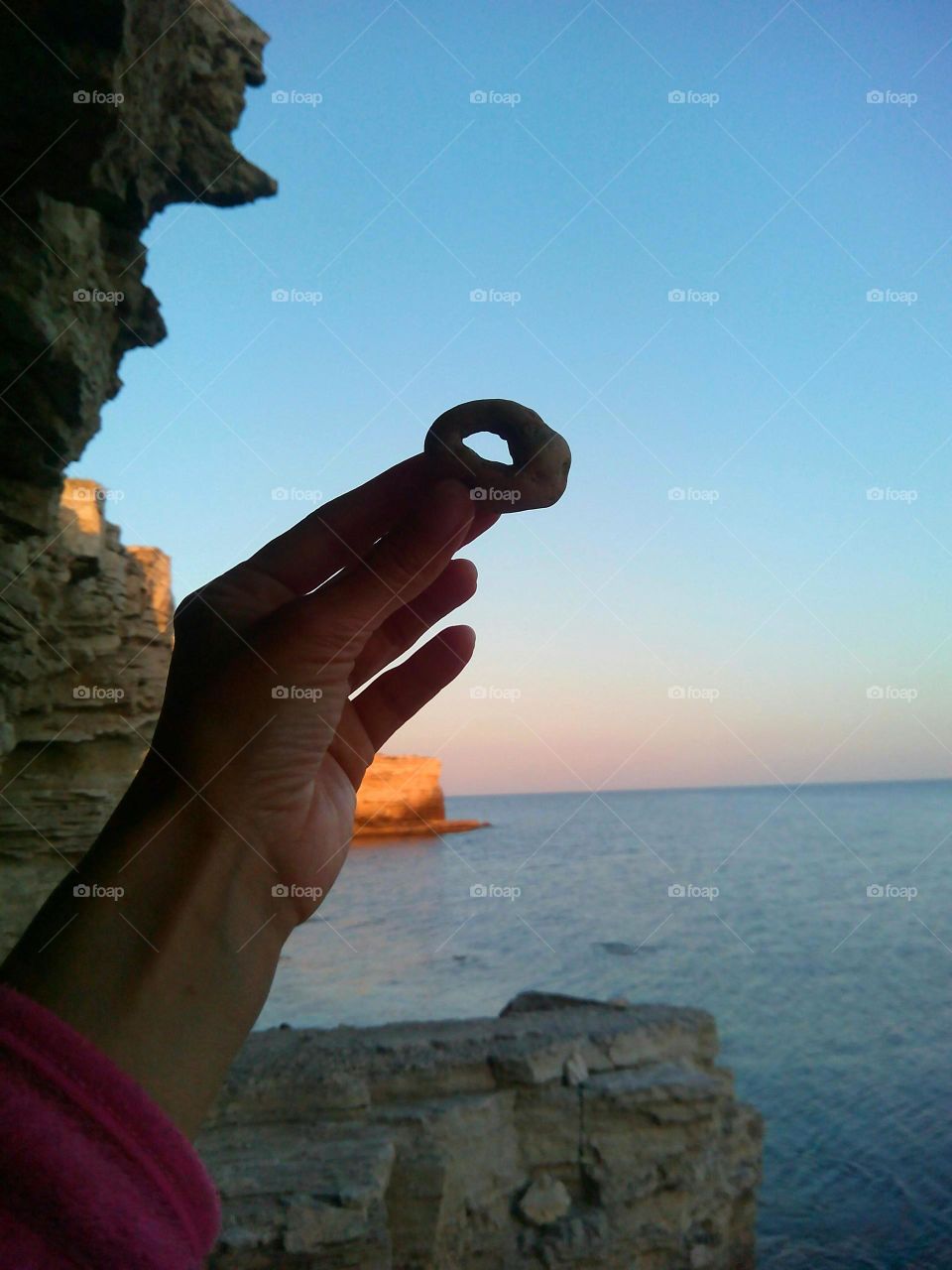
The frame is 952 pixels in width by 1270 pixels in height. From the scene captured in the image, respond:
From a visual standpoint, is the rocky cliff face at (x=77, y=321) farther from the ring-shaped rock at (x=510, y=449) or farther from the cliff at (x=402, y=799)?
the cliff at (x=402, y=799)

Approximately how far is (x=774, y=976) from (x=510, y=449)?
58.8 ft

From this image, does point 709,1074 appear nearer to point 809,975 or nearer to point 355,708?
point 355,708

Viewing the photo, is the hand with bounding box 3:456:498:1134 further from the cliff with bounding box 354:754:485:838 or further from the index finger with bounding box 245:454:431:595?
the cliff with bounding box 354:754:485:838

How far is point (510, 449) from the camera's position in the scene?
190cm

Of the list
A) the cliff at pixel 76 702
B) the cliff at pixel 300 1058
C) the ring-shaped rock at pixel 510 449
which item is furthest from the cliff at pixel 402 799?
the ring-shaped rock at pixel 510 449

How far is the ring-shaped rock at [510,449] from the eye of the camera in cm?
173

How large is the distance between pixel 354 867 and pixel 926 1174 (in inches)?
1080

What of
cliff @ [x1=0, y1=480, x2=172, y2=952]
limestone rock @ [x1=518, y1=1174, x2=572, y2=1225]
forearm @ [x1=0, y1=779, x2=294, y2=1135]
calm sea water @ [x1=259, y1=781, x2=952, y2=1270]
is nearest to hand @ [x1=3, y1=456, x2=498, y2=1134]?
forearm @ [x1=0, y1=779, x2=294, y2=1135]

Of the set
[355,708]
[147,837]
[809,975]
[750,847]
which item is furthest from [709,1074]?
[750,847]

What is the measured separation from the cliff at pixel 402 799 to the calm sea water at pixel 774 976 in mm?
7772

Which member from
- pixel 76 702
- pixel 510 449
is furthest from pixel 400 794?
pixel 510 449

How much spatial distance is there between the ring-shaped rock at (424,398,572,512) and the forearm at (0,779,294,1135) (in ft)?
2.81

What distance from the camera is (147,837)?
1017 millimetres

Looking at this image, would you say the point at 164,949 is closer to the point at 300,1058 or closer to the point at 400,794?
the point at 300,1058
